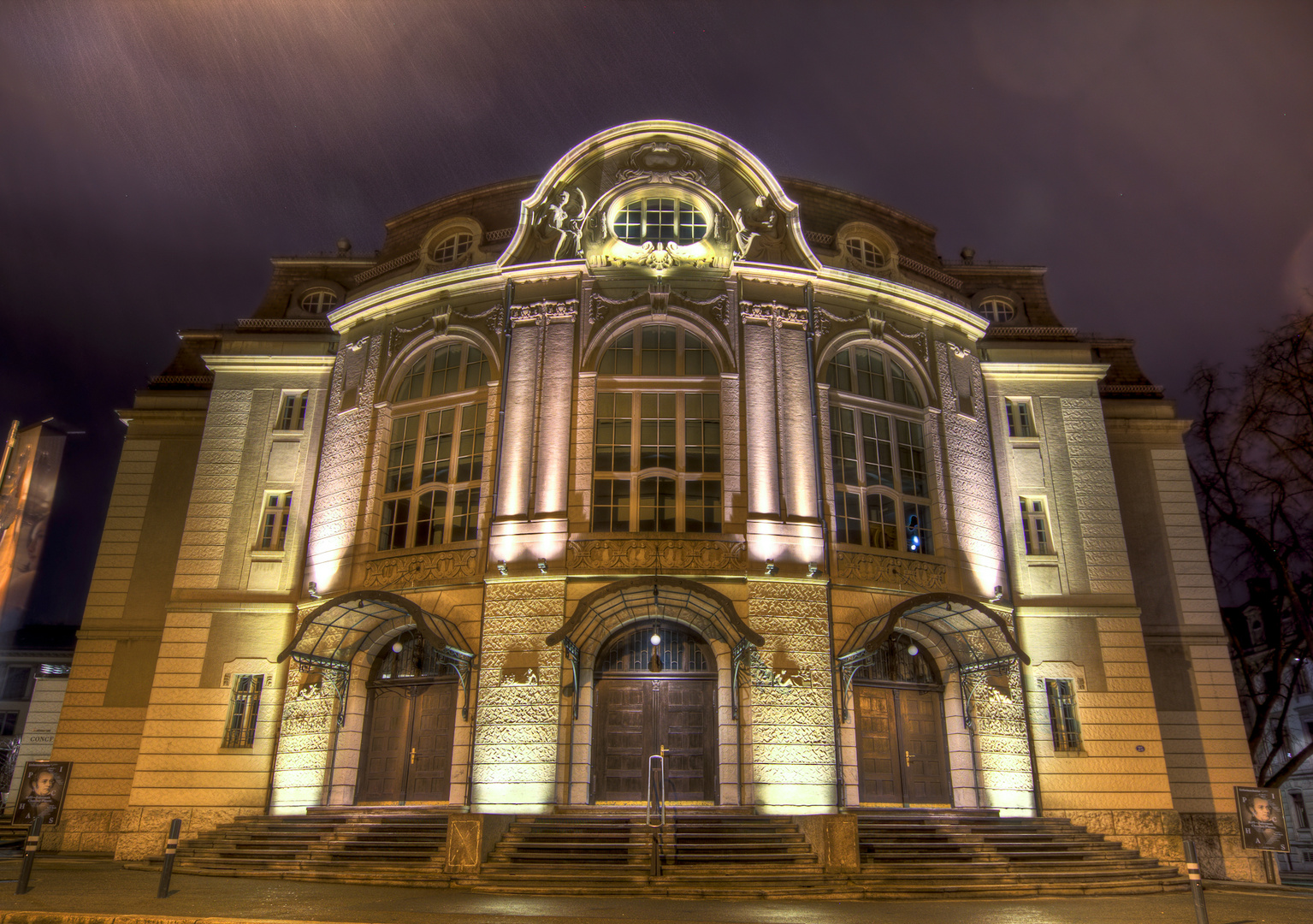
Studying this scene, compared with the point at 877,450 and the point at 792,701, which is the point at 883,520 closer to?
the point at 877,450

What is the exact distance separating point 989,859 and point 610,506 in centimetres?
1037

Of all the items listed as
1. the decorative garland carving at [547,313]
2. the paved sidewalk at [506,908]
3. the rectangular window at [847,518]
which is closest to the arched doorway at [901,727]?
the rectangular window at [847,518]

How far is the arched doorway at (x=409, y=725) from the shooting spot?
66.3 feet

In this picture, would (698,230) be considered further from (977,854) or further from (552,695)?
(977,854)

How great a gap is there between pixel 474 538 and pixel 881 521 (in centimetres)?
974

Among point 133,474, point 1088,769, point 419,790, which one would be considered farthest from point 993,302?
point 133,474

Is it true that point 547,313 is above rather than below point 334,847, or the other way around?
above

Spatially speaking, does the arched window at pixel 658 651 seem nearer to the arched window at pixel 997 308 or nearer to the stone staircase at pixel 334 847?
the stone staircase at pixel 334 847

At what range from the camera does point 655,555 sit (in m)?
19.8

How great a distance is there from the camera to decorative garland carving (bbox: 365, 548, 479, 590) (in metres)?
20.7

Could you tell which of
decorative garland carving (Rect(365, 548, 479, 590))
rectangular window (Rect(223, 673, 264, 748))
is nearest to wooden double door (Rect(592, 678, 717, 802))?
decorative garland carving (Rect(365, 548, 479, 590))

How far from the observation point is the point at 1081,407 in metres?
25.5

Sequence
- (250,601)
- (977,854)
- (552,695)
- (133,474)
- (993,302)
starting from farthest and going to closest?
(993,302) → (133,474) → (250,601) → (552,695) → (977,854)

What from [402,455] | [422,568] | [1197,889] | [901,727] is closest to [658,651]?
[422,568]
